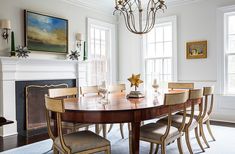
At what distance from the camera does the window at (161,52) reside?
18.1ft

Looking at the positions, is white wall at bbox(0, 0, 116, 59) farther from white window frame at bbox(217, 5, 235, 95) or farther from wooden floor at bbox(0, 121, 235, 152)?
white window frame at bbox(217, 5, 235, 95)

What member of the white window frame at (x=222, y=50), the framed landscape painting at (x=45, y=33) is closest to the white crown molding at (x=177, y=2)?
the white window frame at (x=222, y=50)

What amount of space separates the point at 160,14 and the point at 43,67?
3.10 metres

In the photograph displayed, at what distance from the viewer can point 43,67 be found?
4.44 m

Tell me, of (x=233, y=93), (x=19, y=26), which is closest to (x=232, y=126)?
(x=233, y=93)

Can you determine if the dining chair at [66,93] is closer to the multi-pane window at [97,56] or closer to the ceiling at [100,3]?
the multi-pane window at [97,56]

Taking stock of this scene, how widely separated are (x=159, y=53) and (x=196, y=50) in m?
0.98

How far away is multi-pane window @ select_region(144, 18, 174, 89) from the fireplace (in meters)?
2.56

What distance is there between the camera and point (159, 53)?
5.83m

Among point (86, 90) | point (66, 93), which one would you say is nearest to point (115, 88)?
point (86, 90)

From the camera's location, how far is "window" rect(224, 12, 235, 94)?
15.7ft

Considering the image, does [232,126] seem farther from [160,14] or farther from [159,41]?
[160,14]

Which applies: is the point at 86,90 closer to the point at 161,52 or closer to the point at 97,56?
the point at 97,56

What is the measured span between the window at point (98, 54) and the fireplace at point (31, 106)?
1.03m
